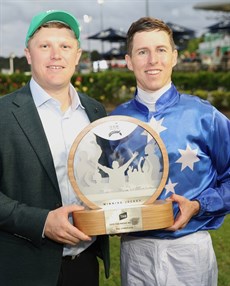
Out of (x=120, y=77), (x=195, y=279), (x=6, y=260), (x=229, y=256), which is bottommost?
(x=120, y=77)

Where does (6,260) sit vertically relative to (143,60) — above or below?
below

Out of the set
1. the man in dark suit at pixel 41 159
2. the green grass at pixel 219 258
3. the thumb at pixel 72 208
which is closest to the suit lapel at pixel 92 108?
the man in dark suit at pixel 41 159

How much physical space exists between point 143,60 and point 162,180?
1.91 feet

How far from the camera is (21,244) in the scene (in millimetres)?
2309

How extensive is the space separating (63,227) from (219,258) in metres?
3.24

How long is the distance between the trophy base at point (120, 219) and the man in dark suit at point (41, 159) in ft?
0.21

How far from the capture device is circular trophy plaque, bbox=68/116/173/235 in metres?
2.08

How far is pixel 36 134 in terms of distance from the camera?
224 centimetres

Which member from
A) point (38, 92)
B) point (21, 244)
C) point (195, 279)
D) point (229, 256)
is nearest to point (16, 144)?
point (38, 92)

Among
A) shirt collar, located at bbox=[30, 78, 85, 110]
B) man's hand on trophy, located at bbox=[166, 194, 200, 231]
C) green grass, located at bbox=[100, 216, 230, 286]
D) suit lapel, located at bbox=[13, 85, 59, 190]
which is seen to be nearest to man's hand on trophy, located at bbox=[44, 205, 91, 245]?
suit lapel, located at bbox=[13, 85, 59, 190]

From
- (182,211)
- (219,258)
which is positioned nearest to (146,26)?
(182,211)

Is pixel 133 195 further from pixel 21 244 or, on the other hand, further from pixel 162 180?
pixel 21 244

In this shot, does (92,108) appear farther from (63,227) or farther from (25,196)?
(63,227)

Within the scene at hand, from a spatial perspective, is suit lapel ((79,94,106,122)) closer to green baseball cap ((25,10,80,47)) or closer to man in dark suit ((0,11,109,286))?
man in dark suit ((0,11,109,286))
